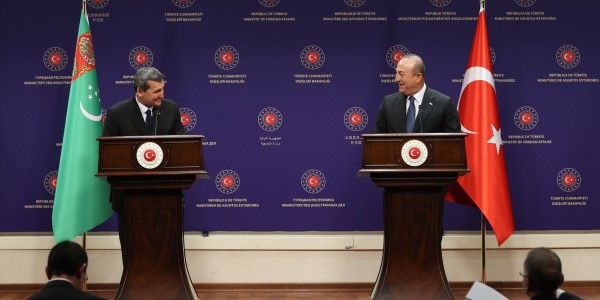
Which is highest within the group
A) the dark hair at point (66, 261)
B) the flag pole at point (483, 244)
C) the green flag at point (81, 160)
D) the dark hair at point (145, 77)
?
the dark hair at point (145, 77)

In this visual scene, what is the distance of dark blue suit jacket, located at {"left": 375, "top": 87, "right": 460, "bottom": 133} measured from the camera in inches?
210

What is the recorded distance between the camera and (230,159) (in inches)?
252

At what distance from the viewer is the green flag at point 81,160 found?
5848 mm

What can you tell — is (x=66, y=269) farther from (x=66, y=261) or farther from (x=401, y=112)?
(x=401, y=112)

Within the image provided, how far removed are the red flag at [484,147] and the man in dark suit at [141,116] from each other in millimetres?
2334

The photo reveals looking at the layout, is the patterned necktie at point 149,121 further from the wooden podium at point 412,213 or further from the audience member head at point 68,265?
the audience member head at point 68,265

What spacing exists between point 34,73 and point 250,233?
7.40ft

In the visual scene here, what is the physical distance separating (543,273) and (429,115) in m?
2.62

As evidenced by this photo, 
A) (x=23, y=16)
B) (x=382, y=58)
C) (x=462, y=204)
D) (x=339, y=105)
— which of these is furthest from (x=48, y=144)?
(x=462, y=204)

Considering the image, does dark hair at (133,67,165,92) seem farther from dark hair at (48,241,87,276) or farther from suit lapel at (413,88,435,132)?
dark hair at (48,241,87,276)

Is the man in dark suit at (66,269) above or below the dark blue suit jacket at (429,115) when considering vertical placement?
below

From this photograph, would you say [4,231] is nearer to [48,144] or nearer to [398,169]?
[48,144]

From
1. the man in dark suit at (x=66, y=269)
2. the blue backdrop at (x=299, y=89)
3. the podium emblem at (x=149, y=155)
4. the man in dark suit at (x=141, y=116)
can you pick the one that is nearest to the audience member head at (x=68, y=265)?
the man in dark suit at (x=66, y=269)

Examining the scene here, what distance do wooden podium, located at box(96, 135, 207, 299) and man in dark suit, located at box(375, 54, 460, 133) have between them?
1.48 metres
